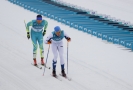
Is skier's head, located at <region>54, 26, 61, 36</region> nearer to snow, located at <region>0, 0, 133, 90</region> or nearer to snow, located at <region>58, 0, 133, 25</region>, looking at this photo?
snow, located at <region>0, 0, 133, 90</region>

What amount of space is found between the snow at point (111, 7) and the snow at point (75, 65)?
25.8 ft

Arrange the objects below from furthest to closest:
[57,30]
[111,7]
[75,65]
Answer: [111,7]
[75,65]
[57,30]

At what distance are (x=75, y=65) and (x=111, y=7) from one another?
57.1 feet

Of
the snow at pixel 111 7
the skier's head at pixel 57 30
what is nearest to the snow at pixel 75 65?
the skier's head at pixel 57 30

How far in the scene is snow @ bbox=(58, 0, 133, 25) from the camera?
2990cm

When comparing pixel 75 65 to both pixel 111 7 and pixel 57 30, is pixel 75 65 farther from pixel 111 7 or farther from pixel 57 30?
pixel 111 7

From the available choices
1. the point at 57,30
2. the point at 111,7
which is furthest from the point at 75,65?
the point at 111,7

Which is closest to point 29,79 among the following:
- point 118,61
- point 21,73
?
point 21,73

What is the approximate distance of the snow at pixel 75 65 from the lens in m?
13.6

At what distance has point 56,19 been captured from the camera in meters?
25.2

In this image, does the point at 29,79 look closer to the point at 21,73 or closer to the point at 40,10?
the point at 21,73

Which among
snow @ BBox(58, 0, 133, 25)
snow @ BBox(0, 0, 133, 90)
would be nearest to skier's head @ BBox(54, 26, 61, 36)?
snow @ BBox(0, 0, 133, 90)

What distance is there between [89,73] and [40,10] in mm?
12594

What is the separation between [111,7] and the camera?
32875 mm
